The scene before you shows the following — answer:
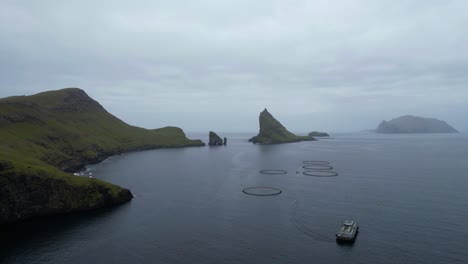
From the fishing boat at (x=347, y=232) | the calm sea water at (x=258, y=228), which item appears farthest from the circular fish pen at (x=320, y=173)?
the fishing boat at (x=347, y=232)

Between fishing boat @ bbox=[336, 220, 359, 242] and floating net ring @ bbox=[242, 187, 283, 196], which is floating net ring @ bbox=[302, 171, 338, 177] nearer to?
floating net ring @ bbox=[242, 187, 283, 196]

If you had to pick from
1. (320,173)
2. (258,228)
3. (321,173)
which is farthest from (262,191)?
(321,173)

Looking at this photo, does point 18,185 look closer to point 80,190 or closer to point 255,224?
point 80,190

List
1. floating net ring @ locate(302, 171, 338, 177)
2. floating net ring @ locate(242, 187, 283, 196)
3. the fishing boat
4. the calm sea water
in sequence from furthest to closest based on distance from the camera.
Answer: floating net ring @ locate(302, 171, 338, 177) < floating net ring @ locate(242, 187, 283, 196) < the fishing boat < the calm sea water

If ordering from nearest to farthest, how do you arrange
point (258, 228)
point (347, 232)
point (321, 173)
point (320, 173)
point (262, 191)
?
point (347, 232) → point (258, 228) → point (262, 191) → point (321, 173) → point (320, 173)

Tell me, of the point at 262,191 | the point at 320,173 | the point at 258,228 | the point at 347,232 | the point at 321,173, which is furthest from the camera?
the point at 320,173

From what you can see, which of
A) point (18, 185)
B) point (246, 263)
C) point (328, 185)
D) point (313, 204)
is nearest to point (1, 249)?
point (18, 185)

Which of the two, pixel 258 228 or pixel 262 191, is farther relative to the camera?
pixel 262 191

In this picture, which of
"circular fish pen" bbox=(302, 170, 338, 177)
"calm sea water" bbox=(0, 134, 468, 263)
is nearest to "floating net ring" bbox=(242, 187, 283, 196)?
"calm sea water" bbox=(0, 134, 468, 263)

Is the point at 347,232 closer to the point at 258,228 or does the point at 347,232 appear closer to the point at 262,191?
the point at 258,228
